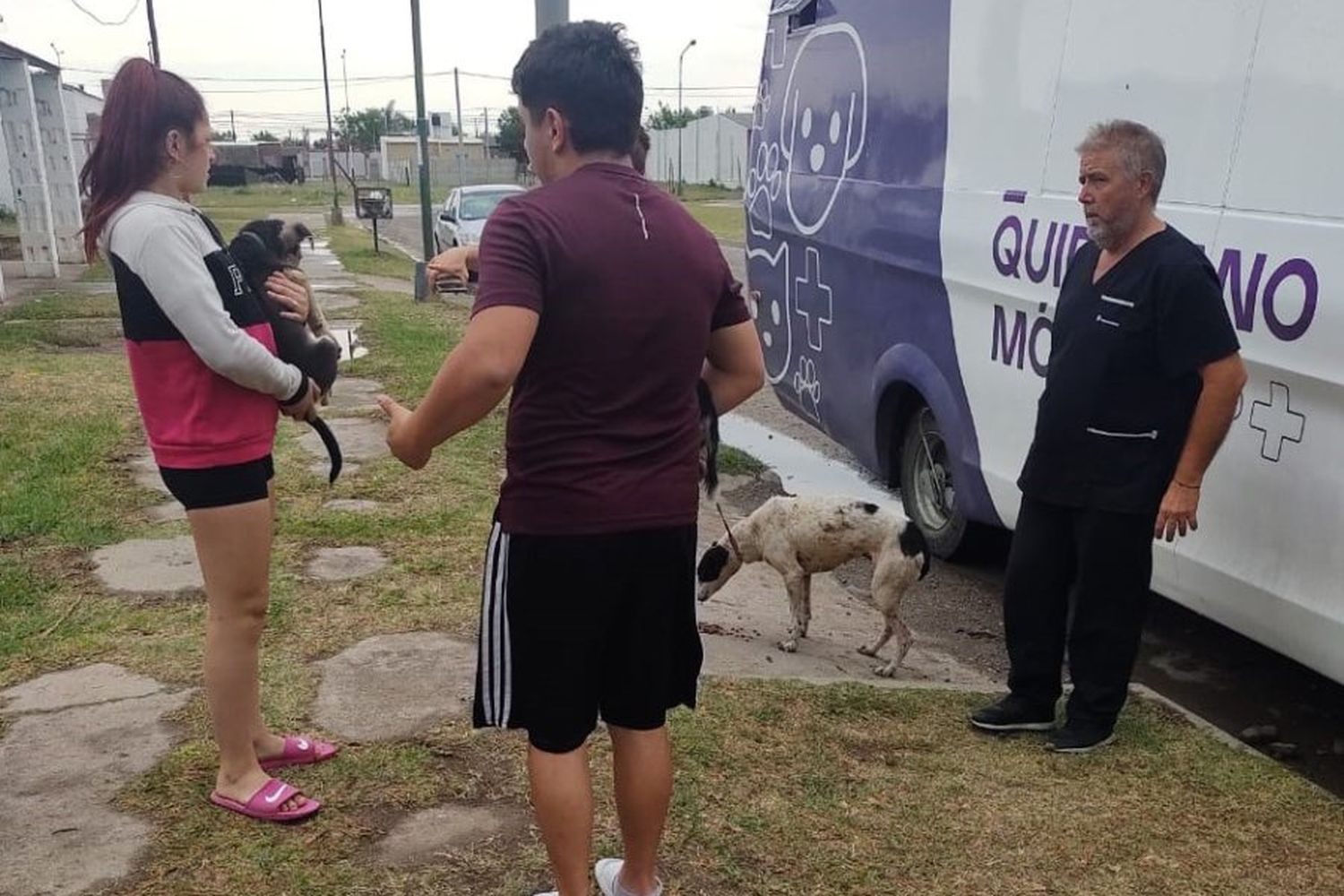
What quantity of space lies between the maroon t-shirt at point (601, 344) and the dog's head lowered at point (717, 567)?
8.25ft

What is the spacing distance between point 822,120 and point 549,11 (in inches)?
61.0

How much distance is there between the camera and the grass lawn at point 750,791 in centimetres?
286

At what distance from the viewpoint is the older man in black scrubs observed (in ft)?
10.6

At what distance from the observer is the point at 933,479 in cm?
588

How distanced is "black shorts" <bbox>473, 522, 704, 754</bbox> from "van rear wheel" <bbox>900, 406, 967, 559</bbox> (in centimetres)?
338

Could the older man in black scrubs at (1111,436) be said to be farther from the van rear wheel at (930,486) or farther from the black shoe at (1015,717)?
the van rear wheel at (930,486)

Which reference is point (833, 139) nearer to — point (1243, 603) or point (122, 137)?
point (1243, 603)

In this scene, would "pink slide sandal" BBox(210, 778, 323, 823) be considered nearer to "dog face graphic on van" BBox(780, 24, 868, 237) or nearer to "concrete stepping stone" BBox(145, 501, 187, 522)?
"concrete stepping stone" BBox(145, 501, 187, 522)

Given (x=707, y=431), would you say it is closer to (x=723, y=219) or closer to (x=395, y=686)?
(x=395, y=686)

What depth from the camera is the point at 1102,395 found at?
11.2ft

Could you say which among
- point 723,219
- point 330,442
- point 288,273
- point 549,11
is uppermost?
point 549,11

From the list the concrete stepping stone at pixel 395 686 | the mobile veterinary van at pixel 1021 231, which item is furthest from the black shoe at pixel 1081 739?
the concrete stepping stone at pixel 395 686

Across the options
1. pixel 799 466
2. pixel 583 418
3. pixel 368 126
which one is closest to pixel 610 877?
pixel 583 418

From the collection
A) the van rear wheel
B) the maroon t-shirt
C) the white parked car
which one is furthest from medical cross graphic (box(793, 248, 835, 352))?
the white parked car
